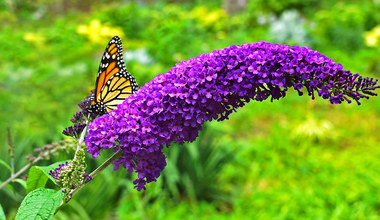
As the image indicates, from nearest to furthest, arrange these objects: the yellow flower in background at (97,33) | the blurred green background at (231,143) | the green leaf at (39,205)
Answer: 1. the green leaf at (39,205)
2. the blurred green background at (231,143)
3. the yellow flower in background at (97,33)

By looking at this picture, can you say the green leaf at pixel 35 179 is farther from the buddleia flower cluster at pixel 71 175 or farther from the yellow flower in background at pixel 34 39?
the yellow flower in background at pixel 34 39

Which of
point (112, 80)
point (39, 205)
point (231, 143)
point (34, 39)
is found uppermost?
point (34, 39)

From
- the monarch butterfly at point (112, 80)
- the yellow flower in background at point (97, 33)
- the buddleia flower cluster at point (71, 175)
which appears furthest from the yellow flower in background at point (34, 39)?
the buddleia flower cluster at point (71, 175)

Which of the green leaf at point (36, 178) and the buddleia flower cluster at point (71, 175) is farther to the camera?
the green leaf at point (36, 178)

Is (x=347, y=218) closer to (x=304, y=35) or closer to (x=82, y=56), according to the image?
(x=304, y=35)

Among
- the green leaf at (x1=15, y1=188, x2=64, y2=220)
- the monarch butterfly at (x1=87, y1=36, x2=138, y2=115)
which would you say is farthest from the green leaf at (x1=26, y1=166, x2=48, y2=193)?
the monarch butterfly at (x1=87, y1=36, x2=138, y2=115)

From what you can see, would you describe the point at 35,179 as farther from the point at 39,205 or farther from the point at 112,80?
the point at 112,80

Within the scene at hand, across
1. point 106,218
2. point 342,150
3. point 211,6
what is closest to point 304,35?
point 342,150

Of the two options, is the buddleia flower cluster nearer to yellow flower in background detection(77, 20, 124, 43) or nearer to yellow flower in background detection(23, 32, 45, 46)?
yellow flower in background detection(77, 20, 124, 43)

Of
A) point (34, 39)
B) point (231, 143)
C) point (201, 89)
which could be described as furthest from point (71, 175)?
point (34, 39)
